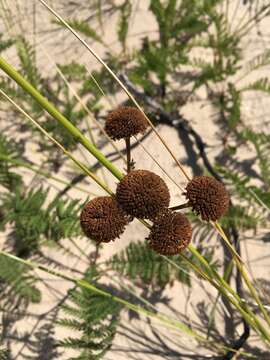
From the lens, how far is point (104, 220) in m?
1.18

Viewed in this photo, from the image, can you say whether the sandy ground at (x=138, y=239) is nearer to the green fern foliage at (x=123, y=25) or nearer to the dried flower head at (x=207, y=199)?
the green fern foliage at (x=123, y=25)

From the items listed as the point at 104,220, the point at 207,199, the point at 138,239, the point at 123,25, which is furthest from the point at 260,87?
the point at 104,220

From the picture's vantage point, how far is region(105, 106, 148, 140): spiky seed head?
4.42ft

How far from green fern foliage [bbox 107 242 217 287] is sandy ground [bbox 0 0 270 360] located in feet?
0.74

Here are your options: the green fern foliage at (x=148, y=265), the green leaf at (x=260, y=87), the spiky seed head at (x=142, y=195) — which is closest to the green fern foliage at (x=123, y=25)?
the green leaf at (x=260, y=87)

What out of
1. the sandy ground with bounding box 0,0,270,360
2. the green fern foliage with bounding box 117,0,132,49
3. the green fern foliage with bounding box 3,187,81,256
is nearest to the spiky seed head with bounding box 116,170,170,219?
the sandy ground with bounding box 0,0,270,360

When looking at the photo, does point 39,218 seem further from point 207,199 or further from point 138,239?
point 207,199

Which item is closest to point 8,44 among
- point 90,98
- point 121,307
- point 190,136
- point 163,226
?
point 90,98

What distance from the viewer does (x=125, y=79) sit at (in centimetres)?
315

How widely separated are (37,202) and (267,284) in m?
1.50

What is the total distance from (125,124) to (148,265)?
4.10 feet

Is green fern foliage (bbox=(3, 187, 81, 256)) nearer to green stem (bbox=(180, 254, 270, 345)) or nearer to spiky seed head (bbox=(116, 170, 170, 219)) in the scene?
green stem (bbox=(180, 254, 270, 345))

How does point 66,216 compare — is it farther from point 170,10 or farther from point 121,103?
point 170,10

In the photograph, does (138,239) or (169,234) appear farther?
(138,239)
